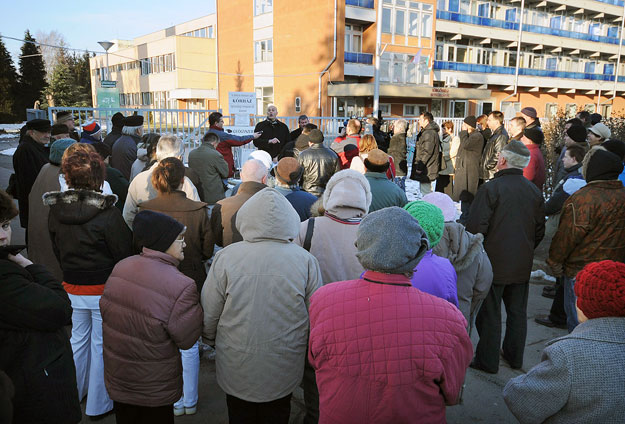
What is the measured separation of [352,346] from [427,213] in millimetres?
1112

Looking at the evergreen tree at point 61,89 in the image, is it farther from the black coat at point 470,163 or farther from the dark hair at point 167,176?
the dark hair at point 167,176

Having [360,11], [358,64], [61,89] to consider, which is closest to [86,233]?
[358,64]

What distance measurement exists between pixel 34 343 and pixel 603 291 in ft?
8.39

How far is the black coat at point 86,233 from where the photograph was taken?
10.5 feet

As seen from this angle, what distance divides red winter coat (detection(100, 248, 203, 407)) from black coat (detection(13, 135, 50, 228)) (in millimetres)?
3532

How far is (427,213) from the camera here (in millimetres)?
2760

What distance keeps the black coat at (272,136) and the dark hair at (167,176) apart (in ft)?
20.5

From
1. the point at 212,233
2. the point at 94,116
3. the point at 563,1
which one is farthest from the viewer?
the point at 563,1

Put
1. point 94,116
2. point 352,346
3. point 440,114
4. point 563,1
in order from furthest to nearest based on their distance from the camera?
point 563,1
point 440,114
point 94,116
point 352,346

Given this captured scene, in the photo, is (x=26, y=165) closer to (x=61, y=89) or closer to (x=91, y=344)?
(x=91, y=344)

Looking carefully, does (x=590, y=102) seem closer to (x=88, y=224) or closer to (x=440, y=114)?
(x=440, y=114)

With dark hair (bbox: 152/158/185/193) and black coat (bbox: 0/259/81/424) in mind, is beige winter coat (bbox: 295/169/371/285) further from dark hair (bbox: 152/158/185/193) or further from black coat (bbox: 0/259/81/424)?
black coat (bbox: 0/259/81/424)

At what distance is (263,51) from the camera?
37.2 meters

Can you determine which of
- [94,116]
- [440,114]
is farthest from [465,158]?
[440,114]
